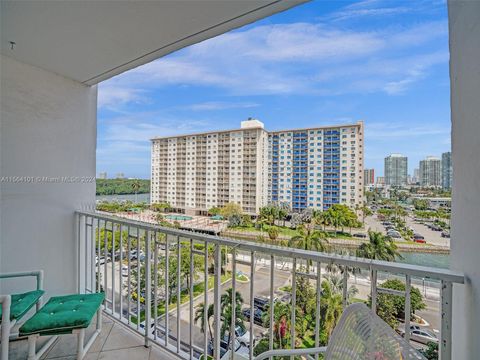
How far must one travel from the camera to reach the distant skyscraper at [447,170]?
104cm

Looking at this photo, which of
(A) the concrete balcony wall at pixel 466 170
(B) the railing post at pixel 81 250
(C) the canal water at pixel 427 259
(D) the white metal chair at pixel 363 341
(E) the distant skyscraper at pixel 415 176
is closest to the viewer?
(D) the white metal chair at pixel 363 341

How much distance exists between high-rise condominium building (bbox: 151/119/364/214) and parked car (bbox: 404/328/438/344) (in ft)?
2.15

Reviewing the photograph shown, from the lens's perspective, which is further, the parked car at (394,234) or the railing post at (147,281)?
the railing post at (147,281)

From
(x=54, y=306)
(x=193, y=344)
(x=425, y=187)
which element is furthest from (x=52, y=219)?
(x=425, y=187)

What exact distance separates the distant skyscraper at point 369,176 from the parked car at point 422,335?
0.74 m

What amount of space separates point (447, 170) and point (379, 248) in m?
0.47

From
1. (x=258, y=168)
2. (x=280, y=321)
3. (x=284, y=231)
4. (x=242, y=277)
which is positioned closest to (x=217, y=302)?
(x=242, y=277)

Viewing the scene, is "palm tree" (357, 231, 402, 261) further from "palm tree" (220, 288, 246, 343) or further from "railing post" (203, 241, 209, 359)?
"railing post" (203, 241, 209, 359)

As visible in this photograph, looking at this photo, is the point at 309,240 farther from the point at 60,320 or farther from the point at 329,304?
the point at 60,320

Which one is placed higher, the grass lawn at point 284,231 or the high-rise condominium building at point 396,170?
the high-rise condominium building at point 396,170

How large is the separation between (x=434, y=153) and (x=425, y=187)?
0.57 ft

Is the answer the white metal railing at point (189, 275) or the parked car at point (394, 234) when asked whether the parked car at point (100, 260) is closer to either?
the white metal railing at point (189, 275)

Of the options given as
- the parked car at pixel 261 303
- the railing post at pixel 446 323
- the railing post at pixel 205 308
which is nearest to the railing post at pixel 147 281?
the railing post at pixel 205 308

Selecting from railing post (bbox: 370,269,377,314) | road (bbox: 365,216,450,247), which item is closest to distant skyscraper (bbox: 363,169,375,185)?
road (bbox: 365,216,450,247)
